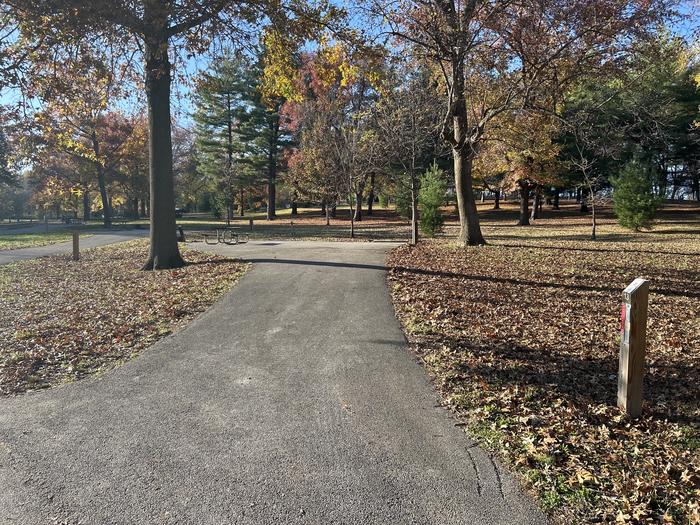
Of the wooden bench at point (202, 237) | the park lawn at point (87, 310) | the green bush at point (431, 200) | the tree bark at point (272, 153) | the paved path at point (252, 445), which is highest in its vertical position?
the tree bark at point (272, 153)

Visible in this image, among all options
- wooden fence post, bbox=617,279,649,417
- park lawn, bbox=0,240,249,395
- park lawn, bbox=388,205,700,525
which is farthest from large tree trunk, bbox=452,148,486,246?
wooden fence post, bbox=617,279,649,417

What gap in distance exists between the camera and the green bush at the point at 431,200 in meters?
17.9

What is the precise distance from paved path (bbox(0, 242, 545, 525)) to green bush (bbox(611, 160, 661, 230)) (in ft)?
69.1

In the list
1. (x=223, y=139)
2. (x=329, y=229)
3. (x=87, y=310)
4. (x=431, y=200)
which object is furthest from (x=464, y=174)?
(x=223, y=139)

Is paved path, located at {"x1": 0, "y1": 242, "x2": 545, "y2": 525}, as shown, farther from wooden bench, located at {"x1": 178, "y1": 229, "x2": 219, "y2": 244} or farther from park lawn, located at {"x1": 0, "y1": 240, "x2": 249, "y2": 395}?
wooden bench, located at {"x1": 178, "y1": 229, "x2": 219, "y2": 244}

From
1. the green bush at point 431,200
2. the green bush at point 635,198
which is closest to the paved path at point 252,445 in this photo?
the green bush at point 431,200

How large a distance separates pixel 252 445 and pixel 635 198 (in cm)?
2386

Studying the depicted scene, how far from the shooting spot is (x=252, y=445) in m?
3.33

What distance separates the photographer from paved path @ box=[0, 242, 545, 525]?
2.64 meters

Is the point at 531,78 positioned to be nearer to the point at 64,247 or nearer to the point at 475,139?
the point at 475,139

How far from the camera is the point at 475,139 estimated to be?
13.8m

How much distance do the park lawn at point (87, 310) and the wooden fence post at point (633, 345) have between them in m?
4.97

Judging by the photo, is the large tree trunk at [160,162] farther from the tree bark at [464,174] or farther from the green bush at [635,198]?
the green bush at [635,198]

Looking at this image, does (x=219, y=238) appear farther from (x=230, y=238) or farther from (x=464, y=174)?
(x=464, y=174)
